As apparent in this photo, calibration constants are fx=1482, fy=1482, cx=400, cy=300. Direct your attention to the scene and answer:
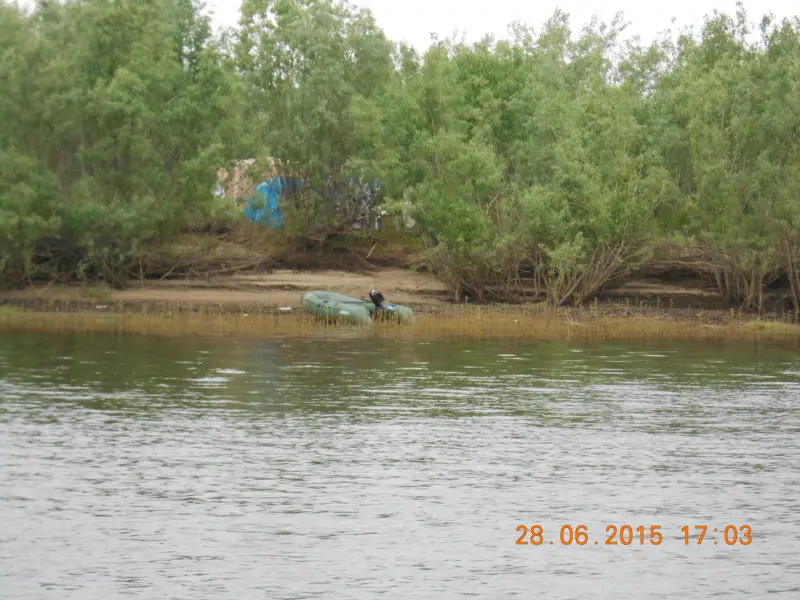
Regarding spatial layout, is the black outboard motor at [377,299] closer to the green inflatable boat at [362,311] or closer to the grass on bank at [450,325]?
the green inflatable boat at [362,311]

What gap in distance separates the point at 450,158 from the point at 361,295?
5440 millimetres

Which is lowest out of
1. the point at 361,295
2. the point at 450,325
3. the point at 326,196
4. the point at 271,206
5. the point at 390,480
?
the point at 390,480

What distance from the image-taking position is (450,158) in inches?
1937

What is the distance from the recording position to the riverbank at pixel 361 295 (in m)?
41.5

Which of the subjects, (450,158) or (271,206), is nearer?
(450,158)

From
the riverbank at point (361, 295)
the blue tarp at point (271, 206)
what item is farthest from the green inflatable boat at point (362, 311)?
the blue tarp at point (271, 206)

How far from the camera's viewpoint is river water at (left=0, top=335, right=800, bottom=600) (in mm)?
13688

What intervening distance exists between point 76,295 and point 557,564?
36097 millimetres

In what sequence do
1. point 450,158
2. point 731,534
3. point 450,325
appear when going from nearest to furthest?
point 731,534
point 450,325
point 450,158

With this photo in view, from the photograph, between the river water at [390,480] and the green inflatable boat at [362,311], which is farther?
the green inflatable boat at [362,311]

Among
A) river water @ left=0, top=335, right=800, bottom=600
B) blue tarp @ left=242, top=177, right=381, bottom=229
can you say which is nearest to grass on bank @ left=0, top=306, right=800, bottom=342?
river water @ left=0, top=335, right=800, bottom=600
